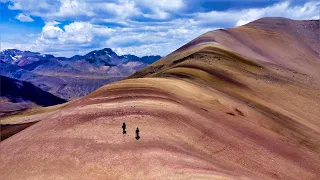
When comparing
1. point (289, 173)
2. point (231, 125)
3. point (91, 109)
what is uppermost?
point (91, 109)

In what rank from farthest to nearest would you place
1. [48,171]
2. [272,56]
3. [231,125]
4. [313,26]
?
1. [313,26]
2. [272,56]
3. [231,125]
4. [48,171]

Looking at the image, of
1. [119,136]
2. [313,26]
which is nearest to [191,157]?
[119,136]

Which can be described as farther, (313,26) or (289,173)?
(313,26)

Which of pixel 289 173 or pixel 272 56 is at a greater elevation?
pixel 272 56

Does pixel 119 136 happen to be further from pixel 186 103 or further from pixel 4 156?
pixel 186 103

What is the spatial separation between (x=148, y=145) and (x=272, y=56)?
85.0 m

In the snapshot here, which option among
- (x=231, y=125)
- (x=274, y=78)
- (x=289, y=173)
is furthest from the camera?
(x=274, y=78)

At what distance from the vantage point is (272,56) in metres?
104

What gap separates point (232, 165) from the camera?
91.7ft

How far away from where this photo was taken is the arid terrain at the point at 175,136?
23641 millimetres

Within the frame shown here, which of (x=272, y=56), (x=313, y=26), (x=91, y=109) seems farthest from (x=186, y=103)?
(x=313, y=26)

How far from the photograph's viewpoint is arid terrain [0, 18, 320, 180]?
2364 cm

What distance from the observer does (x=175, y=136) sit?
2894cm

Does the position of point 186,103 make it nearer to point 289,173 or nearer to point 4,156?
point 289,173
